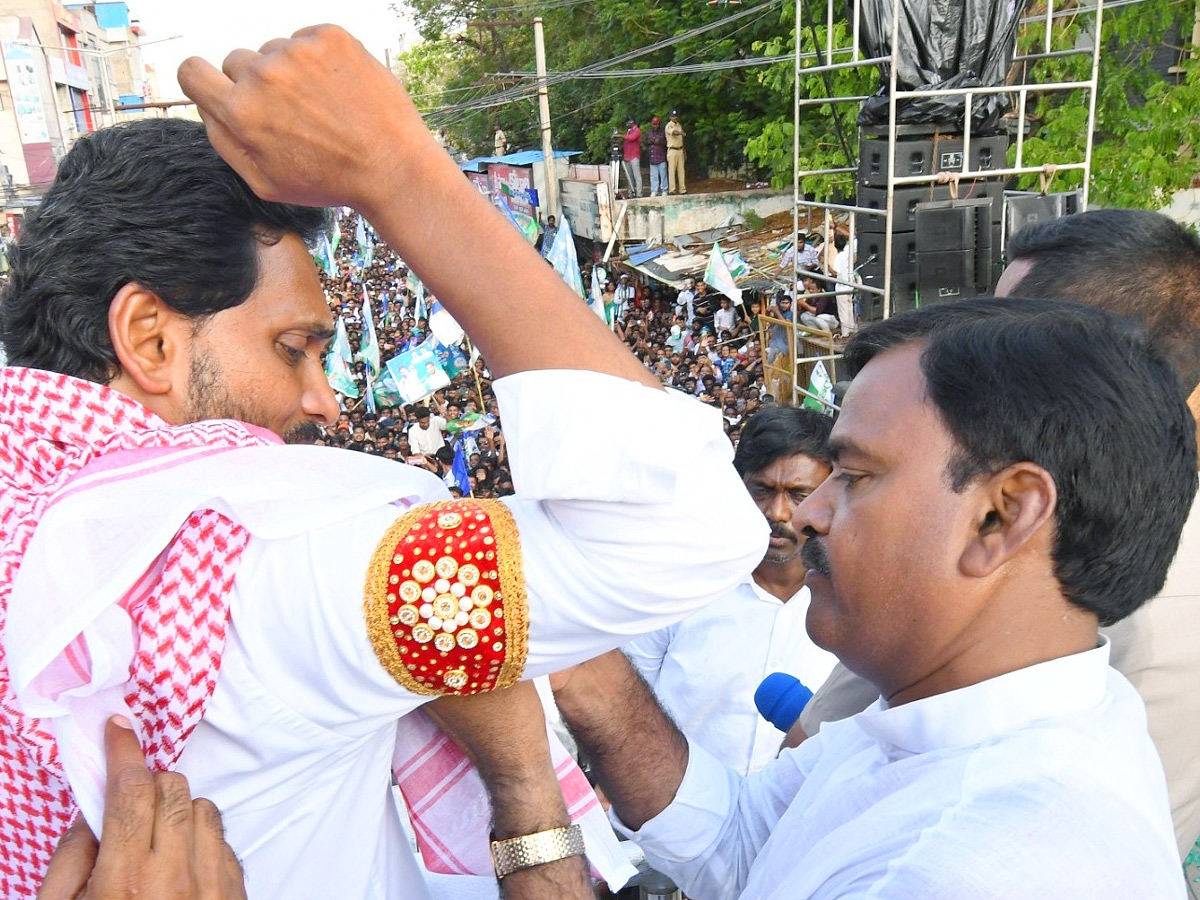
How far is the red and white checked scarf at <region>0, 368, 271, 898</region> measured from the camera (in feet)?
3.23

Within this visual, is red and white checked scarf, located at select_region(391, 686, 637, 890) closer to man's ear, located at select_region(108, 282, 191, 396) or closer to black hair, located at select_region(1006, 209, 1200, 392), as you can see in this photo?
man's ear, located at select_region(108, 282, 191, 396)

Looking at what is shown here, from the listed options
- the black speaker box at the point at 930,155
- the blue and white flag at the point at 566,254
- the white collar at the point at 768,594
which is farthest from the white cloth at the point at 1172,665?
the blue and white flag at the point at 566,254

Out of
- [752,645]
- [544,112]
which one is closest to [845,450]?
[752,645]

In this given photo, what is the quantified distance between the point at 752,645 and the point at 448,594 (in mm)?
2451

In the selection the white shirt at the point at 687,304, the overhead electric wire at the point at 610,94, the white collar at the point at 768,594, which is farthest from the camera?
the overhead electric wire at the point at 610,94

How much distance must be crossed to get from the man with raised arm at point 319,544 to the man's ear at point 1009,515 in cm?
42

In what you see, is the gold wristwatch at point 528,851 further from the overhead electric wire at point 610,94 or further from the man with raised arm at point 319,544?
the overhead electric wire at point 610,94

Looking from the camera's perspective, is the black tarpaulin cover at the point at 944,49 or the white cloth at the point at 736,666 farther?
the black tarpaulin cover at the point at 944,49

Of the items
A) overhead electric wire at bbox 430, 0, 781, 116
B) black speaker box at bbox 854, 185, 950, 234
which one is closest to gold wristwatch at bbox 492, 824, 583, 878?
black speaker box at bbox 854, 185, 950, 234

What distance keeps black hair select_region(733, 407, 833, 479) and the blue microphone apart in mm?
1246

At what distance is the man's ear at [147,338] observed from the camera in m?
1.22

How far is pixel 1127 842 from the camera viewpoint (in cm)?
102

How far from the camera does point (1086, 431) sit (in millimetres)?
1183

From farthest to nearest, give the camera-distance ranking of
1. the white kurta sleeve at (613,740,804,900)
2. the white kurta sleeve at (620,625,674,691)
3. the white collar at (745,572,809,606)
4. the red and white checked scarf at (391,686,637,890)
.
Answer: the white kurta sleeve at (620,625,674,691) → the white collar at (745,572,809,606) → the white kurta sleeve at (613,740,804,900) → the red and white checked scarf at (391,686,637,890)
